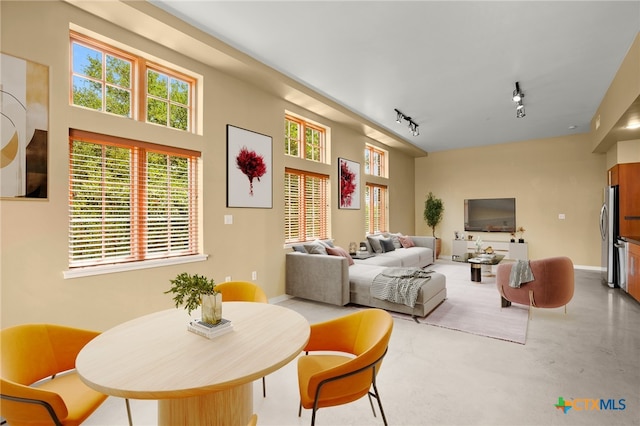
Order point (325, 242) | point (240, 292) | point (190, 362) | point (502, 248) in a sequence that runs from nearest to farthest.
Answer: point (190, 362), point (240, 292), point (325, 242), point (502, 248)

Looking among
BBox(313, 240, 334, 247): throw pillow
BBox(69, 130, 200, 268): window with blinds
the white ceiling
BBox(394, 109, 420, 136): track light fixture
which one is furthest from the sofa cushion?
BBox(69, 130, 200, 268): window with blinds

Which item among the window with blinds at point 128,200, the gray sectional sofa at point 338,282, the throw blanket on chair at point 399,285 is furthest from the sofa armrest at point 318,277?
the window with blinds at point 128,200

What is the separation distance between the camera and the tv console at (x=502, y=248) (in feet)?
25.6

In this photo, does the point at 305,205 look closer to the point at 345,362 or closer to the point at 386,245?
the point at 386,245

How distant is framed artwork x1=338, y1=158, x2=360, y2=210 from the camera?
6.20 meters

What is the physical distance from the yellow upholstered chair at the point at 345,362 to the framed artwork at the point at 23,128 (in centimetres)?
249

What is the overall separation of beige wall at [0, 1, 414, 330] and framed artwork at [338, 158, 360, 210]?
5.04ft

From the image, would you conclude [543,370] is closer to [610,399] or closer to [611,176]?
[610,399]

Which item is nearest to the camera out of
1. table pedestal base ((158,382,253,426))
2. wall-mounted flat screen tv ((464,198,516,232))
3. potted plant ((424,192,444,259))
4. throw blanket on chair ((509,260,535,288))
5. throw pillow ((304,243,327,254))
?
table pedestal base ((158,382,253,426))

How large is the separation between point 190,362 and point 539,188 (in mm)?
8958

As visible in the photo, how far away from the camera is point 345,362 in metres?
1.79

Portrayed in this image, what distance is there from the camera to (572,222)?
742cm

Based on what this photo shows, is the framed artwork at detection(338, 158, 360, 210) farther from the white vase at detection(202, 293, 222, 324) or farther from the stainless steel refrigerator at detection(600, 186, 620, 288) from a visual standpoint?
the white vase at detection(202, 293, 222, 324)

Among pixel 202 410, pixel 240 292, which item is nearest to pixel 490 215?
pixel 240 292
